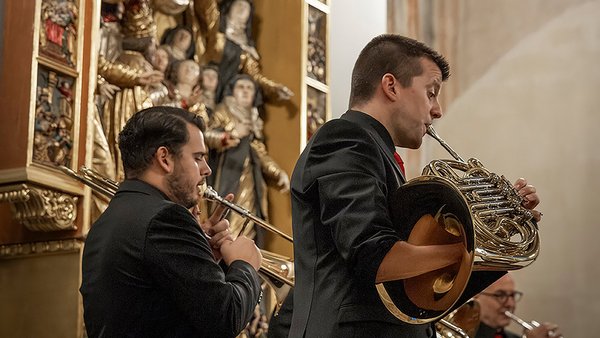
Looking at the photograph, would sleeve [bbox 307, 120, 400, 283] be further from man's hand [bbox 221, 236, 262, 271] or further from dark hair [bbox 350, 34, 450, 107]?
man's hand [bbox 221, 236, 262, 271]

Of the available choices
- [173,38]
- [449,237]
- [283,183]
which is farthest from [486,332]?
[449,237]

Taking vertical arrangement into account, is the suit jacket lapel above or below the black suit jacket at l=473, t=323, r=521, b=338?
above

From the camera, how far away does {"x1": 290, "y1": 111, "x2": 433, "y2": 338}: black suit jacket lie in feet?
9.15

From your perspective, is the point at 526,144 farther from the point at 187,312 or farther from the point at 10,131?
the point at 187,312

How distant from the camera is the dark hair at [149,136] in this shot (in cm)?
377

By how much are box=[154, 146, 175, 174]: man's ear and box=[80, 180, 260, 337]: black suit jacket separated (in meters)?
0.29

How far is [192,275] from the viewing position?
3328mm

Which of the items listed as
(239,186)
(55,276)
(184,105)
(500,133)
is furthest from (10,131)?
(500,133)

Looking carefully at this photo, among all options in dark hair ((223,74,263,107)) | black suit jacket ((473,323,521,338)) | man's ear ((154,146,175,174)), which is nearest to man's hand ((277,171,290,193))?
dark hair ((223,74,263,107))

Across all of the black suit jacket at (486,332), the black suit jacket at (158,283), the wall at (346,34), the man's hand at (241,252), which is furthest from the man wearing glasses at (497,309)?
the black suit jacket at (158,283)

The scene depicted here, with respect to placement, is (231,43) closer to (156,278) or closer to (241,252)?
(241,252)

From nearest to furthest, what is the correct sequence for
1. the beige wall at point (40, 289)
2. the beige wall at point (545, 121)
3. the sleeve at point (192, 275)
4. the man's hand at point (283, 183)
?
the sleeve at point (192, 275) → the beige wall at point (40, 289) → the man's hand at point (283, 183) → the beige wall at point (545, 121)

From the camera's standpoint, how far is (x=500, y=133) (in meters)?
9.43

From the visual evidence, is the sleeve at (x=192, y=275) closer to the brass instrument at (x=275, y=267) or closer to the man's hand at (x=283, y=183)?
the brass instrument at (x=275, y=267)
